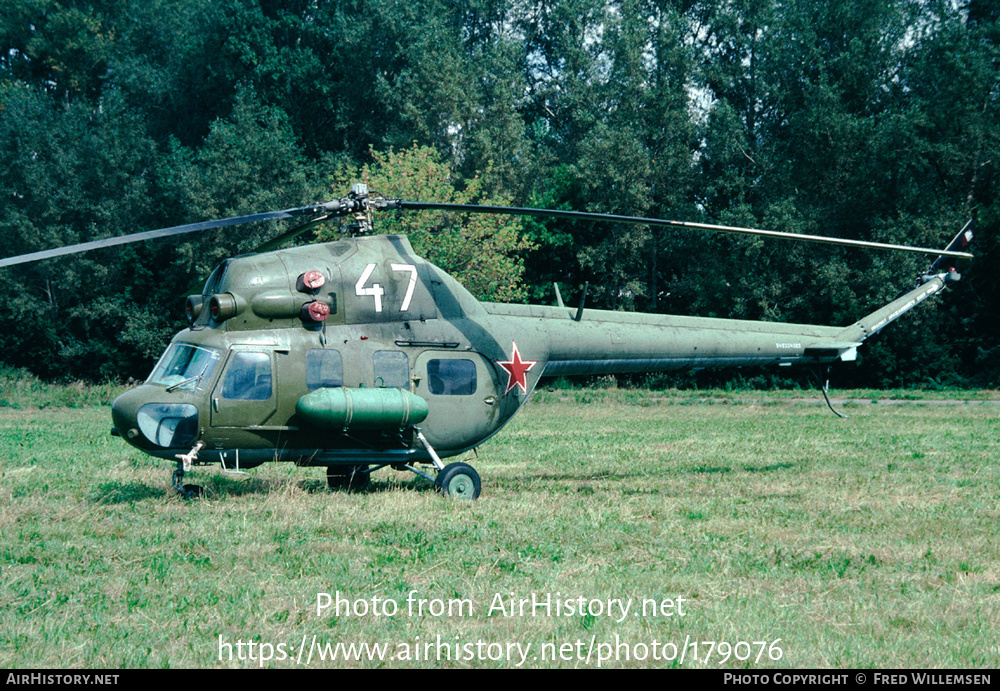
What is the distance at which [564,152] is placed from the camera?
5469 centimetres

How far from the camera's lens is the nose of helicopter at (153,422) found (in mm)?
10672

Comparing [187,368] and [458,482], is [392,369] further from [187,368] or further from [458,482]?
[187,368]

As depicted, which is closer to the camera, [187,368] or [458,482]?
[187,368]

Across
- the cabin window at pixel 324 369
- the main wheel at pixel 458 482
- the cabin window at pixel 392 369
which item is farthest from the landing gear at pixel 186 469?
the main wheel at pixel 458 482

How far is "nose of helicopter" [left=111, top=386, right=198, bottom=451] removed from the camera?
1067cm

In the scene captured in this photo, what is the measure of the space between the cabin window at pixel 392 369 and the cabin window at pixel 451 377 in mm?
345

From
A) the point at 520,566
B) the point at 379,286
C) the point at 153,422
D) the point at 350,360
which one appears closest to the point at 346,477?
the point at 350,360

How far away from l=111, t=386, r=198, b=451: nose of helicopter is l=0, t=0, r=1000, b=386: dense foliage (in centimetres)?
2340

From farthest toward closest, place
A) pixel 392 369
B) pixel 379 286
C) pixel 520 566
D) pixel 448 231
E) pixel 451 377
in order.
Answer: pixel 448 231 → pixel 451 377 → pixel 379 286 → pixel 392 369 → pixel 520 566

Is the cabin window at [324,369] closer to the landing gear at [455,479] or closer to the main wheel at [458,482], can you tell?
the landing gear at [455,479]

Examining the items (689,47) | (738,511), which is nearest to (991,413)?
(738,511)

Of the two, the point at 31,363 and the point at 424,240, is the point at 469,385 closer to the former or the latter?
the point at 424,240

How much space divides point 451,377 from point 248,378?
273cm

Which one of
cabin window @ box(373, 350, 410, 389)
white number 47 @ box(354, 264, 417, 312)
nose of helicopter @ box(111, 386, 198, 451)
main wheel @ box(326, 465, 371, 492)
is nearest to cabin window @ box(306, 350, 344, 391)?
cabin window @ box(373, 350, 410, 389)
